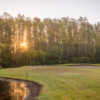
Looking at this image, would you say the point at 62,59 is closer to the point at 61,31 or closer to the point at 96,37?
the point at 61,31

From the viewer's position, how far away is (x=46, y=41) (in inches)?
2781

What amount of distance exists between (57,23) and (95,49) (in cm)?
2262

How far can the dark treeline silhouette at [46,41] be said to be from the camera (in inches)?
2240

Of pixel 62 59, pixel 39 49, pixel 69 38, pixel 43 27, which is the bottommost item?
pixel 62 59

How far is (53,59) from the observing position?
193 feet

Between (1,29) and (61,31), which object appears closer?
(1,29)

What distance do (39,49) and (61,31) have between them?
1556cm

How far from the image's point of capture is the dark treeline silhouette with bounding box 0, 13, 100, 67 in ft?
187

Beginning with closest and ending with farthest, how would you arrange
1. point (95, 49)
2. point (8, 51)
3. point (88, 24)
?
point (8, 51), point (95, 49), point (88, 24)

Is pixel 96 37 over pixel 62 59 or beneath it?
over

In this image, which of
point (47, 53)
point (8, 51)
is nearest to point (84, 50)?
point (47, 53)

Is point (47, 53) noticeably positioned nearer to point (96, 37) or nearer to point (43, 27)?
point (43, 27)

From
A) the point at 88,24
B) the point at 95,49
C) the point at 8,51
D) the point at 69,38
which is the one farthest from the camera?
the point at 88,24

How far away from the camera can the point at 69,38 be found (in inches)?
2872
